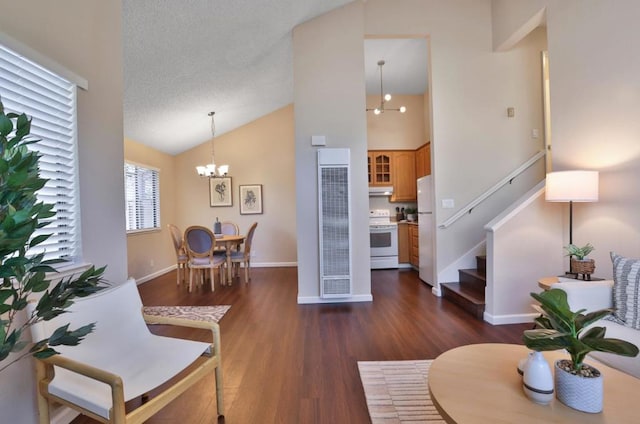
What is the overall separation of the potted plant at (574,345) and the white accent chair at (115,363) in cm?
158

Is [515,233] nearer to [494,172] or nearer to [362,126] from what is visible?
[494,172]

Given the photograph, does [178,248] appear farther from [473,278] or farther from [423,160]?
[423,160]

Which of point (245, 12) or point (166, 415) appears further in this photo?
point (245, 12)

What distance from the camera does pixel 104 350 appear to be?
1.54m

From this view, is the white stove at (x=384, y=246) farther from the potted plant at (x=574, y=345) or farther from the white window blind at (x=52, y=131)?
the white window blind at (x=52, y=131)

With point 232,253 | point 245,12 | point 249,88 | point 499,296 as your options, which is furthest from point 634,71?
point 232,253

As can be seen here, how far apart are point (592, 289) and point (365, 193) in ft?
7.51

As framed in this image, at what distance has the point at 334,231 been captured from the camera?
11.6 feet

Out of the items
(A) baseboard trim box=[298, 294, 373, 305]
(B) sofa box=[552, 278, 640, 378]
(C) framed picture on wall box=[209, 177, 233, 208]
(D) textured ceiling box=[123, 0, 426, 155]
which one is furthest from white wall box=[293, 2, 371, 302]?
(C) framed picture on wall box=[209, 177, 233, 208]

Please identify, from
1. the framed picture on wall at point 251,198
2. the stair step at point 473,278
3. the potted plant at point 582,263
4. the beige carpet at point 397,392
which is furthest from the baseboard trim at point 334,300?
the framed picture on wall at point 251,198

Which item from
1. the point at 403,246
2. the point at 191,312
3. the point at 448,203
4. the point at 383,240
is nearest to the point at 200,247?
the point at 191,312

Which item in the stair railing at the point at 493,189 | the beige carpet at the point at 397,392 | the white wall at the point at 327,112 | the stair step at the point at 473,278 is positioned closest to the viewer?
the beige carpet at the point at 397,392

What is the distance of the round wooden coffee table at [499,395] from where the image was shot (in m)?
1.01

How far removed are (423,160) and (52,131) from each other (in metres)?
5.31
